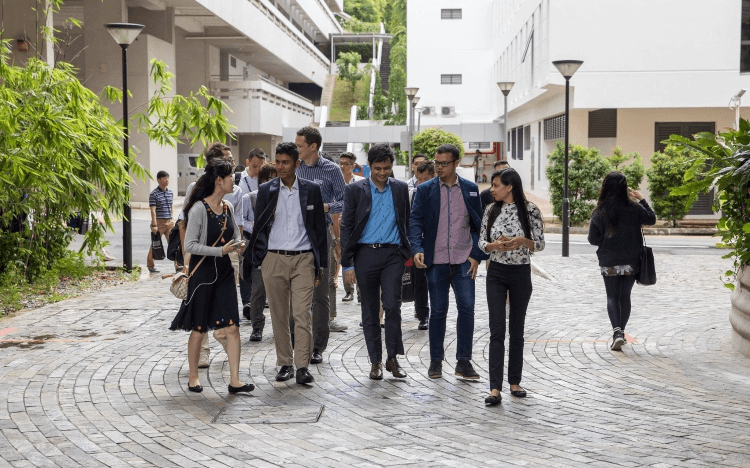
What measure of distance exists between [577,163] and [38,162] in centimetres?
1669

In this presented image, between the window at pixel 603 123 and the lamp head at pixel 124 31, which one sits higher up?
the lamp head at pixel 124 31

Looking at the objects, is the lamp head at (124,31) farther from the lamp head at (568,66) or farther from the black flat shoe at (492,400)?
the black flat shoe at (492,400)

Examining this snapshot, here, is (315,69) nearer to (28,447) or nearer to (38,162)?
(38,162)

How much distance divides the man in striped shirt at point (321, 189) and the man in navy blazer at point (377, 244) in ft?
1.53

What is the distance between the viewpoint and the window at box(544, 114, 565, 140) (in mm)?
33844

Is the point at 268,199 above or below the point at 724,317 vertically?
above

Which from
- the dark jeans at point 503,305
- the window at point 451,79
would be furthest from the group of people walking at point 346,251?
the window at point 451,79

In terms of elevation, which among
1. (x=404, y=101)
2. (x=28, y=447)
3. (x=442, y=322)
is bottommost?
(x=28, y=447)

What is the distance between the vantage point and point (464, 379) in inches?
295

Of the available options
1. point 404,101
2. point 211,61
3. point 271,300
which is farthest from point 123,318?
point 404,101

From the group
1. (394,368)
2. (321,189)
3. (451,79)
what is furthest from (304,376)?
(451,79)

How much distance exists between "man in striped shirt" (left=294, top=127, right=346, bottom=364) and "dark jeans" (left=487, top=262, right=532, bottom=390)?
1587 millimetres

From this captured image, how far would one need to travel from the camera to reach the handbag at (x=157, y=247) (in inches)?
575

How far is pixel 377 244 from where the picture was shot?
7.45 m
